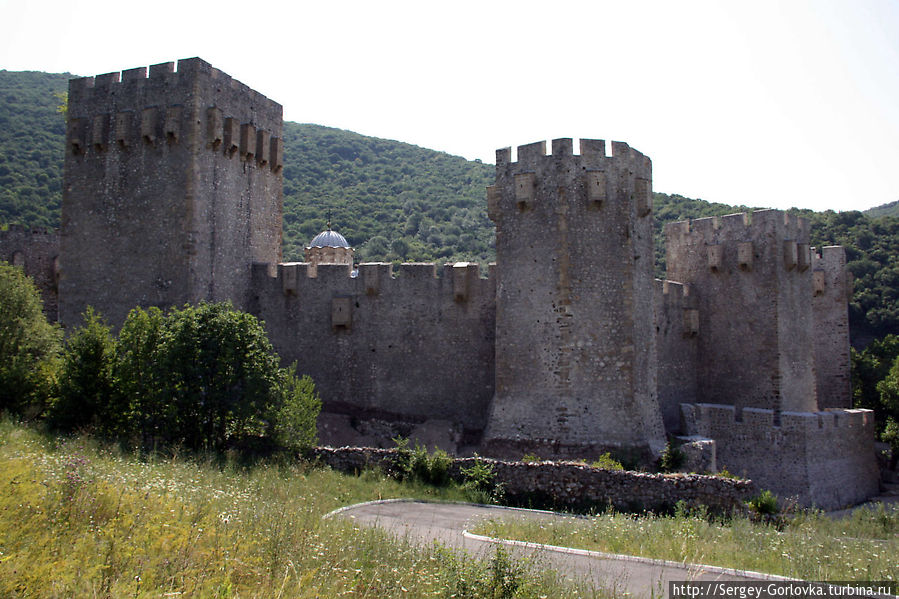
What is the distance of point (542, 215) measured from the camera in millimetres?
15516

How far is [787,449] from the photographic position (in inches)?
697

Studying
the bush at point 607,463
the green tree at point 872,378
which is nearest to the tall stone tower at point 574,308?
the bush at point 607,463

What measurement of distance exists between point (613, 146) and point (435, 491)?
8.35 metres

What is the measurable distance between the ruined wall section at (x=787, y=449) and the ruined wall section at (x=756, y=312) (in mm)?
665

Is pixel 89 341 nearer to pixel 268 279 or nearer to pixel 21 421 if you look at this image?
pixel 21 421

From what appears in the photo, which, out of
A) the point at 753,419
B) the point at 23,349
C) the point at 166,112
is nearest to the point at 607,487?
the point at 753,419

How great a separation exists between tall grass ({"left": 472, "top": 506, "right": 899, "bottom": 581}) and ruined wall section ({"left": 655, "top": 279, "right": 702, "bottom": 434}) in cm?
700

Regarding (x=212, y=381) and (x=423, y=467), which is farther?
(x=212, y=381)

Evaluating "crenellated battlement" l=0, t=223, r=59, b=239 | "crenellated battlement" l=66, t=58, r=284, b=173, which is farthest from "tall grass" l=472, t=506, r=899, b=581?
"crenellated battlement" l=0, t=223, r=59, b=239

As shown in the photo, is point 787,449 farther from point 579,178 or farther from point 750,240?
point 579,178

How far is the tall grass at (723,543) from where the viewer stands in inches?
311

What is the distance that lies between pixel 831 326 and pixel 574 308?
1192 cm

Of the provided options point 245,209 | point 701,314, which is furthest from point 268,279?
point 701,314

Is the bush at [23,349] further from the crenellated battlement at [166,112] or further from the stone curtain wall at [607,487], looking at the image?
the stone curtain wall at [607,487]
